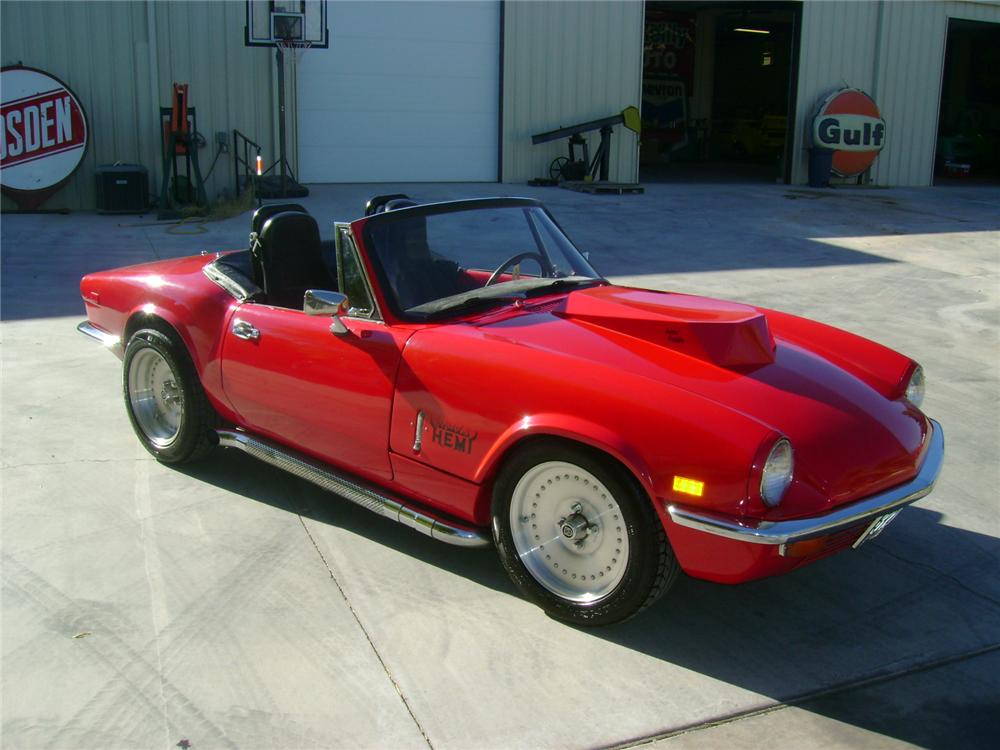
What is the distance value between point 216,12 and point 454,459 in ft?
43.5

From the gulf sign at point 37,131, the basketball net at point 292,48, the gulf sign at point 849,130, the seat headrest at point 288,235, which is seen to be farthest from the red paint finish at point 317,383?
the gulf sign at point 849,130

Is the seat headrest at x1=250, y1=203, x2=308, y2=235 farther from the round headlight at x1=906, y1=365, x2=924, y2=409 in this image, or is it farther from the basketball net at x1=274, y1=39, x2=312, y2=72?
the basketball net at x1=274, y1=39, x2=312, y2=72

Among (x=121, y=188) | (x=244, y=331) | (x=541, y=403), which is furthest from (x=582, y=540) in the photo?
(x=121, y=188)

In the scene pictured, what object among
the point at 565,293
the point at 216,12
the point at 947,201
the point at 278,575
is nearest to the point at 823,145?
the point at 947,201

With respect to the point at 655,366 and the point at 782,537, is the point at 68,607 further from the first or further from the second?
the point at 782,537

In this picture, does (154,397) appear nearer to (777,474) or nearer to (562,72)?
(777,474)

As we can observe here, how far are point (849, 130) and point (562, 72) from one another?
5.89m

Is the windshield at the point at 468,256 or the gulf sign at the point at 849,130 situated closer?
the windshield at the point at 468,256

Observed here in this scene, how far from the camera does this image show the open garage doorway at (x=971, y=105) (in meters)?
24.7

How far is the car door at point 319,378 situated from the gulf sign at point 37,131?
36.4ft

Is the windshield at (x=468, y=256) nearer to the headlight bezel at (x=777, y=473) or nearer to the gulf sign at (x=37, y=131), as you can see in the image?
the headlight bezel at (x=777, y=473)

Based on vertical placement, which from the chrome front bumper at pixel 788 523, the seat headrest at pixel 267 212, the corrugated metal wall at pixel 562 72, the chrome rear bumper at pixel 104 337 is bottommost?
the chrome front bumper at pixel 788 523

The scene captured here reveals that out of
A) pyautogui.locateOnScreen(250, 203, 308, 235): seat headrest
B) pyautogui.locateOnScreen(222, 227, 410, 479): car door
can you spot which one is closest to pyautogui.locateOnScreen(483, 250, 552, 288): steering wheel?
Answer: pyautogui.locateOnScreen(222, 227, 410, 479): car door

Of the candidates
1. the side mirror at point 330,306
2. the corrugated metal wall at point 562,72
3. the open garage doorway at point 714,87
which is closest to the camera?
the side mirror at point 330,306
